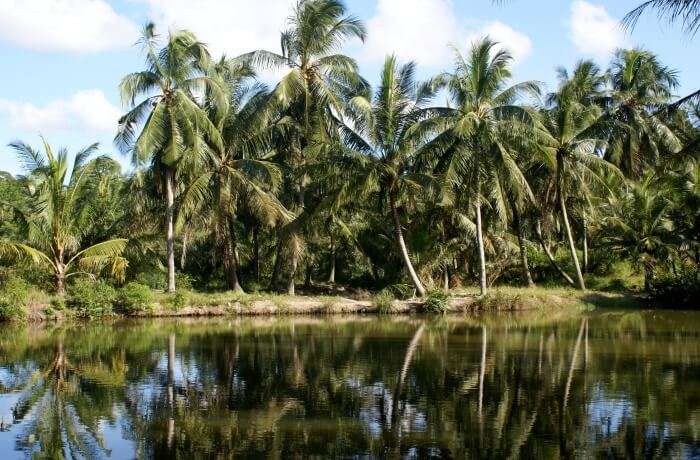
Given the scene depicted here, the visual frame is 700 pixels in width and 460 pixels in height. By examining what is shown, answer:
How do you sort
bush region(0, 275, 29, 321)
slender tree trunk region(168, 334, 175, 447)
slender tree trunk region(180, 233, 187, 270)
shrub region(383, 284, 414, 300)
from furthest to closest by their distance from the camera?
1. slender tree trunk region(180, 233, 187, 270)
2. shrub region(383, 284, 414, 300)
3. bush region(0, 275, 29, 321)
4. slender tree trunk region(168, 334, 175, 447)

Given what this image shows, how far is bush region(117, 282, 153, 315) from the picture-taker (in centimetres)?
2720

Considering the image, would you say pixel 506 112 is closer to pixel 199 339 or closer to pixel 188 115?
pixel 188 115

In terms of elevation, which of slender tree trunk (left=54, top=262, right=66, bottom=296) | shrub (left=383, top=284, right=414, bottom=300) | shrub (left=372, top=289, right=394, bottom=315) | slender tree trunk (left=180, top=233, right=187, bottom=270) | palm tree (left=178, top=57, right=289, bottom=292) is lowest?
shrub (left=372, top=289, right=394, bottom=315)

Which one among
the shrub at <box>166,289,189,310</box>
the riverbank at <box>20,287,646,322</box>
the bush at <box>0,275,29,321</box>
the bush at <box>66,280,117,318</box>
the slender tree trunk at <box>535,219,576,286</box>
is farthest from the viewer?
the slender tree trunk at <box>535,219,576,286</box>

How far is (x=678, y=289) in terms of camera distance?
31062mm

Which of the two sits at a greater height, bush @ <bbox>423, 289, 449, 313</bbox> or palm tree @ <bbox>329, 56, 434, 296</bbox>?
palm tree @ <bbox>329, 56, 434, 296</bbox>

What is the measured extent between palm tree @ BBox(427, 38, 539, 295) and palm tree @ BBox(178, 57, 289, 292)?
6.45 meters

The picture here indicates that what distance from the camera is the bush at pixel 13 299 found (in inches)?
1000

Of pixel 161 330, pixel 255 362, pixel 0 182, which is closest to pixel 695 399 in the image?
pixel 255 362

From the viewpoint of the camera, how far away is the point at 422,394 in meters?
12.6

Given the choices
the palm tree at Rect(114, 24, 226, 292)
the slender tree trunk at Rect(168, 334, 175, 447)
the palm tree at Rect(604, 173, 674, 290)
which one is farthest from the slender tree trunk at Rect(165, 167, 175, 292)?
the palm tree at Rect(604, 173, 674, 290)

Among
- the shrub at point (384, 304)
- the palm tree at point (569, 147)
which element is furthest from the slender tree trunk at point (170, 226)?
the palm tree at point (569, 147)

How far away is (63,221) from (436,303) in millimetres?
13878

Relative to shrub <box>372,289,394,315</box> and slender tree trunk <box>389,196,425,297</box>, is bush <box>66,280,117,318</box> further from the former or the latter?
slender tree trunk <box>389,196,425,297</box>
